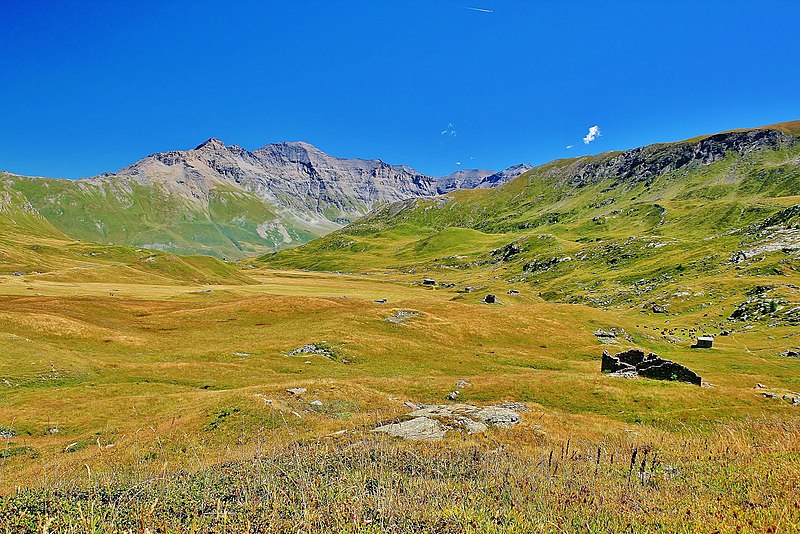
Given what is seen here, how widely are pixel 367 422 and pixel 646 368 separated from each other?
36.5m

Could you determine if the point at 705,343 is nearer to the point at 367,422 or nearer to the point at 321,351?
the point at 321,351

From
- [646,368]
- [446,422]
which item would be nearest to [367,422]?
[446,422]

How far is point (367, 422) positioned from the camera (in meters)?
26.4

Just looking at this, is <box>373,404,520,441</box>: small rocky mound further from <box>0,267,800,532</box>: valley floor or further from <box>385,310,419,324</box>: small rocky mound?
<box>385,310,419,324</box>: small rocky mound

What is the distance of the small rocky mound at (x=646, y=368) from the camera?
43.4 m

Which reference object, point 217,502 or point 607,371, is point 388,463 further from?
point 607,371

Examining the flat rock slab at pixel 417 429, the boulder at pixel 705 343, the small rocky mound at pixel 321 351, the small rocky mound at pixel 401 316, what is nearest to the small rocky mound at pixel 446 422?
the flat rock slab at pixel 417 429

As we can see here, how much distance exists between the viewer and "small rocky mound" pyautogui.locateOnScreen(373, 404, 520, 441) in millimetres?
23266

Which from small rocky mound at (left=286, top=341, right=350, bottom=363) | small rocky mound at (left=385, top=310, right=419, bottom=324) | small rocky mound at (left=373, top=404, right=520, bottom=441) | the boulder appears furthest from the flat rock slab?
the boulder

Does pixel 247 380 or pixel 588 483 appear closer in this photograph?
pixel 588 483

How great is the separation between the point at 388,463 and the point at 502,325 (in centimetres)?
6552

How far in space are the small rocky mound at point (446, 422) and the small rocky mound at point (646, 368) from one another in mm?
25299

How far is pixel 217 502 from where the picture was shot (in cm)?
1096

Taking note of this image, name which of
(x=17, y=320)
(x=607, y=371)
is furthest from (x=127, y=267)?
(x=607, y=371)
